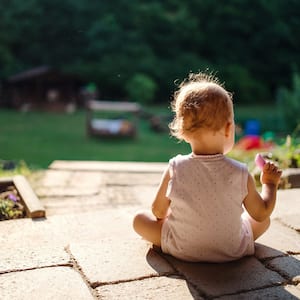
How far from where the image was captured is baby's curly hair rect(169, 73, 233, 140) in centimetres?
137

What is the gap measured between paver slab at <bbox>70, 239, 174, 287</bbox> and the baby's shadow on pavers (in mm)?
18

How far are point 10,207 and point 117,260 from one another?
83cm

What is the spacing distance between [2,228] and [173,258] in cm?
75

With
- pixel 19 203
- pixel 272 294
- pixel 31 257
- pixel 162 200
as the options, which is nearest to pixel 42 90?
pixel 19 203

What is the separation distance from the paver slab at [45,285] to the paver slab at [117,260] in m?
0.05

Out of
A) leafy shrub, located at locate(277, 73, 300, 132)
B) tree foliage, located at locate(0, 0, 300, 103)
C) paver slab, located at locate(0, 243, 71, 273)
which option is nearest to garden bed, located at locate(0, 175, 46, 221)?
paver slab, located at locate(0, 243, 71, 273)

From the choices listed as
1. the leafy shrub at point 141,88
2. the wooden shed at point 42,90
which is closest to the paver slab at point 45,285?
the wooden shed at point 42,90

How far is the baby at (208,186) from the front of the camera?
1.39 metres

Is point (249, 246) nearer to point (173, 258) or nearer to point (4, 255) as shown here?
point (173, 258)

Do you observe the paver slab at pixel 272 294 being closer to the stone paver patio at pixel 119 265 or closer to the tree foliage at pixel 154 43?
the stone paver patio at pixel 119 265

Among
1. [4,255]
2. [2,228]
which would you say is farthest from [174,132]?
[2,228]

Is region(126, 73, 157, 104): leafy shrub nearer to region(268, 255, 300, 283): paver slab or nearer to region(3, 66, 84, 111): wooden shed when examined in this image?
region(3, 66, 84, 111): wooden shed

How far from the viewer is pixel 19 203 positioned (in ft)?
7.14

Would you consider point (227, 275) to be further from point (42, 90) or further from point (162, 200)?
point (42, 90)
